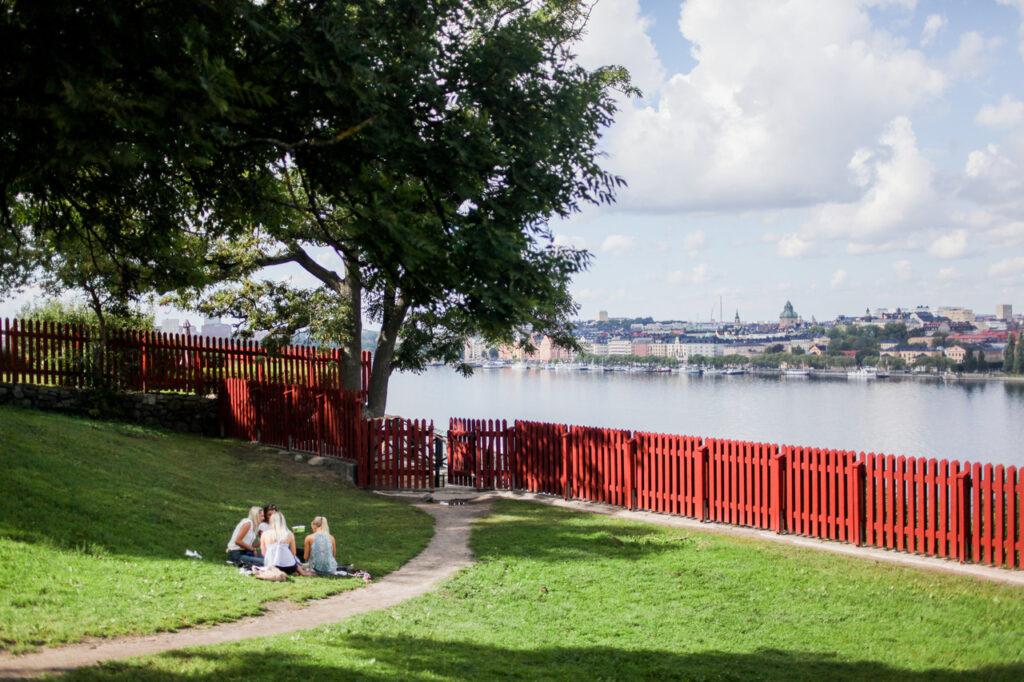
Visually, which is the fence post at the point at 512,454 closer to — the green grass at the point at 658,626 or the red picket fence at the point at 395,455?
the red picket fence at the point at 395,455

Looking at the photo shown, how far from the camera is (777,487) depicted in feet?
44.3

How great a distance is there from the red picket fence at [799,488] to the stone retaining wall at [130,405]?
9.40 metres

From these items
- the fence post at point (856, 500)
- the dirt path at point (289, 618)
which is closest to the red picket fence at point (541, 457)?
the dirt path at point (289, 618)

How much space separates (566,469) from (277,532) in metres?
7.48

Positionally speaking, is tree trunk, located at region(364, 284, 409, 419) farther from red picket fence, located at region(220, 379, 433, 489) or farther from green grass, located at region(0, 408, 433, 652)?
green grass, located at region(0, 408, 433, 652)

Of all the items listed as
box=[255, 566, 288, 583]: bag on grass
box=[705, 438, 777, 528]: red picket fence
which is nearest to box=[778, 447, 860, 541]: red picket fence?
box=[705, 438, 777, 528]: red picket fence

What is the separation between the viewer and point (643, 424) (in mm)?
69125

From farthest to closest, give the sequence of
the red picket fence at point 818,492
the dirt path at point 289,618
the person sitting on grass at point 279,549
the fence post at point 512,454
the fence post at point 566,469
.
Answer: the fence post at point 512,454, the fence post at point 566,469, the red picket fence at point 818,492, the person sitting on grass at point 279,549, the dirt path at point 289,618

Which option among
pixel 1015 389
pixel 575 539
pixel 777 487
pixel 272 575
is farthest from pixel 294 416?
pixel 1015 389

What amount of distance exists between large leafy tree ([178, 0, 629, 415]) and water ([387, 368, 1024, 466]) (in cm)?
4206

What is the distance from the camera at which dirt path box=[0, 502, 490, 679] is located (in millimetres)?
6863

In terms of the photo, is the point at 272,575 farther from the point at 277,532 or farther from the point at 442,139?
the point at 442,139

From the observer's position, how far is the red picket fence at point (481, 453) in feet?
60.5

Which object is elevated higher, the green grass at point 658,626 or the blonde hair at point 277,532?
the blonde hair at point 277,532
